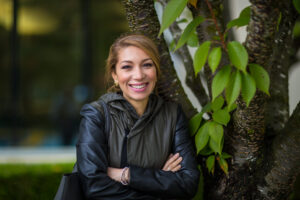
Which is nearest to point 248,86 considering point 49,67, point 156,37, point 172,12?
point 172,12

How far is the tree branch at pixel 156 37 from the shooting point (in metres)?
2.41

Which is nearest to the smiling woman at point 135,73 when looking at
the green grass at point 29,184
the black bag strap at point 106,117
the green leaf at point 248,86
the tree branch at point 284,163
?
the black bag strap at point 106,117

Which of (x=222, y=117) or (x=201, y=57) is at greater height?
(x=201, y=57)

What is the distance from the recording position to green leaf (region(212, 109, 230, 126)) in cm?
210

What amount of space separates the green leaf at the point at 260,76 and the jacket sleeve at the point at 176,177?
754mm

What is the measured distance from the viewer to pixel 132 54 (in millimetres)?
2191

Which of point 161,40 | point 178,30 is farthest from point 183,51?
point 161,40

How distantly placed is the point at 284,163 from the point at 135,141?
96 cm

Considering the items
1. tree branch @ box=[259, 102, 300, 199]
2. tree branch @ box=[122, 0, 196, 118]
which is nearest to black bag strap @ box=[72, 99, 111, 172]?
tree branch @ box=[122, 0, 196, 118]

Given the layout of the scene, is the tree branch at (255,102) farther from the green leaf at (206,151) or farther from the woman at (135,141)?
the woman at (135,141)

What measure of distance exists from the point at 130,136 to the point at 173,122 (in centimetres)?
31

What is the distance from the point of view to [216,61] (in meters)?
1.55

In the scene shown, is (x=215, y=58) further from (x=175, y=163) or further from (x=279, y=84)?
(x=279, y=84)

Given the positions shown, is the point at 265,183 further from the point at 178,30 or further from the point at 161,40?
the point at 178,30
